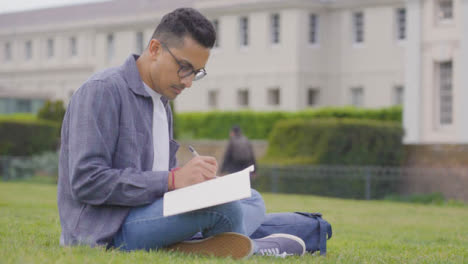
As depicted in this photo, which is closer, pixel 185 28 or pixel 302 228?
pixel 185 28

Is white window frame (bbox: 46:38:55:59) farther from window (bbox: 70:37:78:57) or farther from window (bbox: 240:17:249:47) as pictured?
window (bbox: 240:17:249:47)

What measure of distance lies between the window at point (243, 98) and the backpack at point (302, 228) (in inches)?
1546

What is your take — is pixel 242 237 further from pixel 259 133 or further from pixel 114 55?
pixel 114 55

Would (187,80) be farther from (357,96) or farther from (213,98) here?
(213,98)

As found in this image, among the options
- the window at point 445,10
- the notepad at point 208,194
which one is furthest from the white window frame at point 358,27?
the notepad at point 208,194

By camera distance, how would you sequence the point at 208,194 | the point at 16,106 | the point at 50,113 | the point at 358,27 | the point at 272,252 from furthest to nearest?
1. the point at 16,106
2. the point at 358,27
3. the point at 50,113
4. the point at 272,252
5. the point at 208,194

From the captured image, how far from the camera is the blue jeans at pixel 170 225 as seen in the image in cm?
457

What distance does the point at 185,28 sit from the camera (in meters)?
4.59

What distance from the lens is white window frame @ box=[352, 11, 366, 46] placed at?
41.8m

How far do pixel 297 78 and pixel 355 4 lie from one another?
4.73 metres

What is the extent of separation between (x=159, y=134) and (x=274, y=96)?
39.1m

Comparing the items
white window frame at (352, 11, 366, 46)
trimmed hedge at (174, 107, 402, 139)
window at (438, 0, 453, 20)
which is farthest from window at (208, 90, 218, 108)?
window at (438, 0, 453, 20)

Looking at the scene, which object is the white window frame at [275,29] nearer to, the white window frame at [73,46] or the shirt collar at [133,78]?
the white window frame at [73,46]

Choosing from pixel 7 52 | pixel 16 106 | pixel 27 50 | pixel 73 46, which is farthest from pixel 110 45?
pixel 7 52
